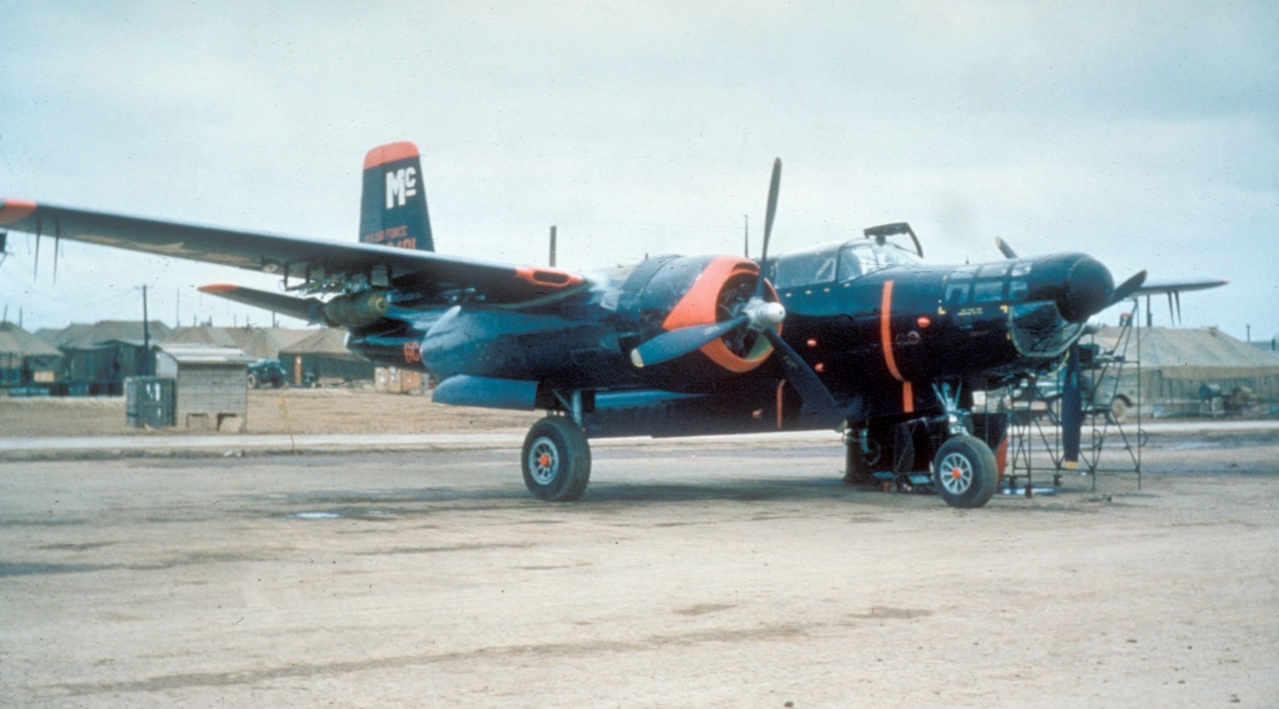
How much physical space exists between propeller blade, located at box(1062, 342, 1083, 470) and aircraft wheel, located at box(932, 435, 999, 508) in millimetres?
4311

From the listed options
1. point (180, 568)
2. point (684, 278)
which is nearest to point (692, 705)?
point (180, 568)

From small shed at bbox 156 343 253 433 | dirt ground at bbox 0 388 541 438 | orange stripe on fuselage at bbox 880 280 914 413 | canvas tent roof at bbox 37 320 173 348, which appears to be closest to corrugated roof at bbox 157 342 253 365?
small shed at bbox 156 343 253 433

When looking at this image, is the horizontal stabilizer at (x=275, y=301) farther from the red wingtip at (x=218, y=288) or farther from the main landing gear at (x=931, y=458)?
the main landing gear at (x=931, y=458)

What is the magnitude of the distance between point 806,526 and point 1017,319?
3657 mm

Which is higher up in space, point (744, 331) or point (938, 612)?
point (744, 331)

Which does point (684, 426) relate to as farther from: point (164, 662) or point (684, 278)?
point (164, 662)

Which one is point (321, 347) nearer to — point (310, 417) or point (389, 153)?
point (310, 417)

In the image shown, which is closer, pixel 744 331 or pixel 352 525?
pixel 352 525

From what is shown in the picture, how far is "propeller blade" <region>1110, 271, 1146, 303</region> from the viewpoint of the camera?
13.6m

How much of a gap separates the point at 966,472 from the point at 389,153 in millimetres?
11762

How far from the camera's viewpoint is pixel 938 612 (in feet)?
23.6

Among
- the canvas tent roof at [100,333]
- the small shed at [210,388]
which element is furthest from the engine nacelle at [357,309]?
the canvas tent roof at [100,333]

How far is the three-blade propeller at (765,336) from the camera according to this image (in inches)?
533

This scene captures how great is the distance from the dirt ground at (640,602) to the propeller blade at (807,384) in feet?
3.93
